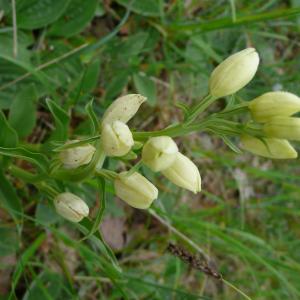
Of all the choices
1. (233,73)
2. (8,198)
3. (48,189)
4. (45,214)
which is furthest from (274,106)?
(45,214)

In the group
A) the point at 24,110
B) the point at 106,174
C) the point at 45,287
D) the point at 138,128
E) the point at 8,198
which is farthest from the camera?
the point at 138,128

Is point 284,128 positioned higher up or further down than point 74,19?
higher up

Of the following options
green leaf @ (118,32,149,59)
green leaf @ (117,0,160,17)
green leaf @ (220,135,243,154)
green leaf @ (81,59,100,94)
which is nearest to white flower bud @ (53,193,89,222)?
green leaf @ (220,135,243,154)

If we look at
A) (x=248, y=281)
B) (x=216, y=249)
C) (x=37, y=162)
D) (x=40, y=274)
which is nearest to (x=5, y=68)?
(x=37, y=162)

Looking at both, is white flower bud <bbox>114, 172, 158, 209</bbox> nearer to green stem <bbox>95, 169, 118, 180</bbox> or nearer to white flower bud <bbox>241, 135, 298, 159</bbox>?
green stem <bbox>95, 169, 118, 180</bbox>

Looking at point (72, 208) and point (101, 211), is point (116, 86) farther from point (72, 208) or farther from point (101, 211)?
point (101, 211)

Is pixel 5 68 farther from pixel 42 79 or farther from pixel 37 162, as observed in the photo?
pixel 37 162
